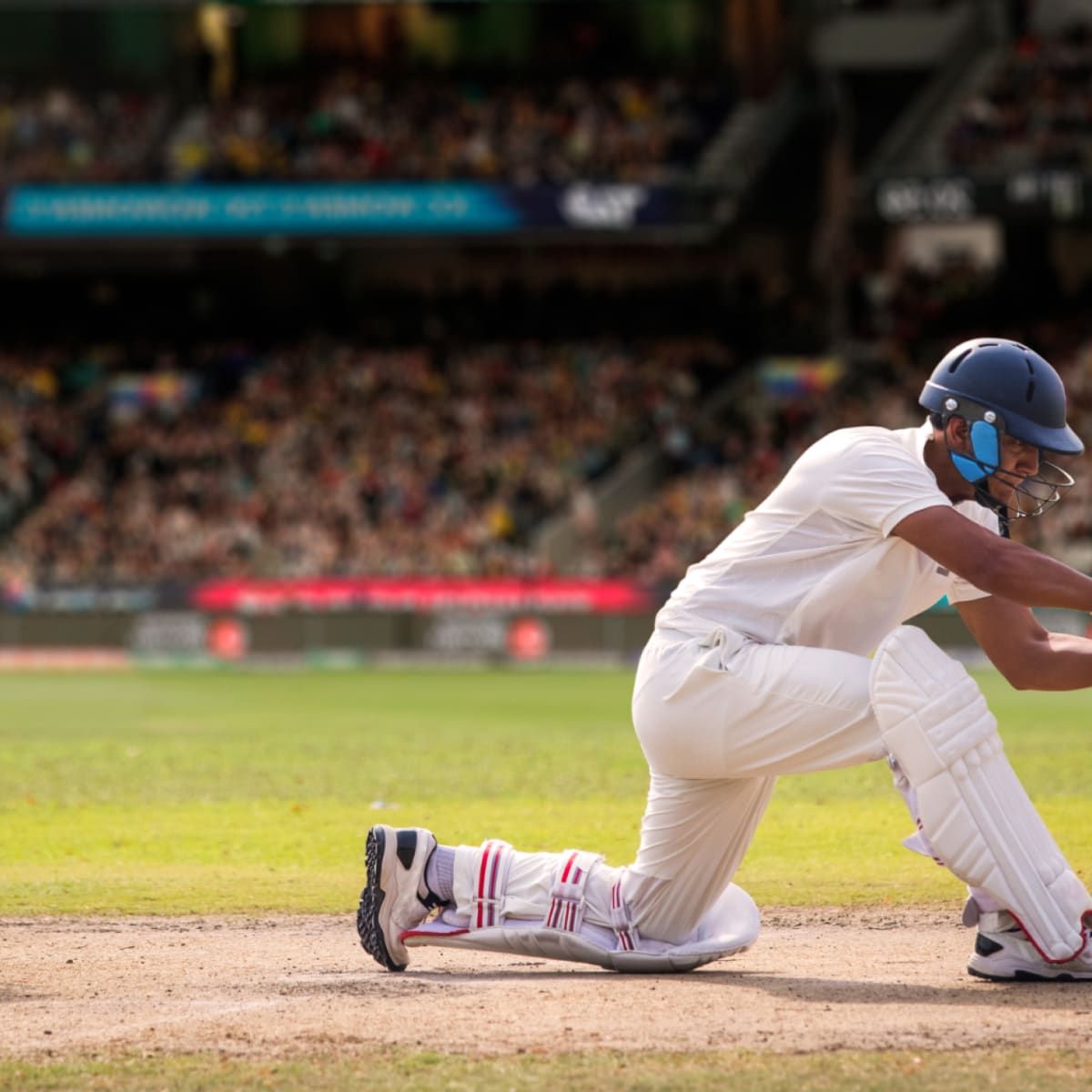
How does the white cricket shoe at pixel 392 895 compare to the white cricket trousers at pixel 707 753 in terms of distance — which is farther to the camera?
the white cricket shoe at pixel 392 895

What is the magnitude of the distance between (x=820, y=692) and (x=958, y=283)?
→ 35.7 meters

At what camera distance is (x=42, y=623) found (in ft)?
114

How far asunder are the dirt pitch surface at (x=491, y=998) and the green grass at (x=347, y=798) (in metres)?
1.21

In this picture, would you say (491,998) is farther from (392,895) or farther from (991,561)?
(991,561)

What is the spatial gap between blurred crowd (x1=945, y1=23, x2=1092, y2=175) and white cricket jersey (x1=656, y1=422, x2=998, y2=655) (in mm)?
32132

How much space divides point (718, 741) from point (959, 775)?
0.79 m

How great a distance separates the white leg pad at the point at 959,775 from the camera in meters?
6.30

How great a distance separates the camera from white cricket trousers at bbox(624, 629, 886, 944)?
6.48 m

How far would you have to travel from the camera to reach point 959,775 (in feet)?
20.7

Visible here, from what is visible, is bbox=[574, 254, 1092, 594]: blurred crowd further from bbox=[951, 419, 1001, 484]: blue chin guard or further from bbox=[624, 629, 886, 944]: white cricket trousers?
bbox=[624, 629, 886, 944]: white cricket trousers

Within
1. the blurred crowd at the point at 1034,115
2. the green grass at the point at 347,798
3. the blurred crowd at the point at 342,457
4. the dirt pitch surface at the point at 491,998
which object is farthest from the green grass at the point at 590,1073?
the blurred crowd at the point at 1034,115

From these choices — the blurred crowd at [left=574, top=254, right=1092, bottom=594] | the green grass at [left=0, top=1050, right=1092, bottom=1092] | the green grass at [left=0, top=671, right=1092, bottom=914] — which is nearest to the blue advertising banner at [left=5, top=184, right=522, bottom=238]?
the blurred crowd at [left=574, top=254, right=1092, bottom=594]

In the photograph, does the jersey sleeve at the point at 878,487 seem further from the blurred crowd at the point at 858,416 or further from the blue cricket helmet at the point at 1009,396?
the blurred crowd at the point at 858,416

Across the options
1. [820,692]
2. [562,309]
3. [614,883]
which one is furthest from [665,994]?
[562,309]
